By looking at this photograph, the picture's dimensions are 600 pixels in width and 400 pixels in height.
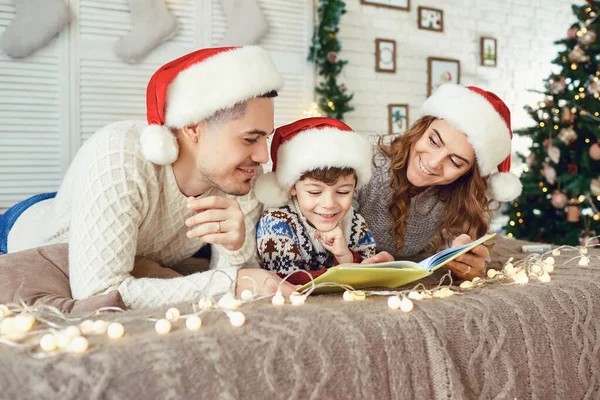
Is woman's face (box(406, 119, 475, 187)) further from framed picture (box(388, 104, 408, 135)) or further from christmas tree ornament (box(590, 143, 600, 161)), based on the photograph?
framed picture (box(388, 104, 408, 135))

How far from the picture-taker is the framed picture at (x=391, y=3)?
192 inches

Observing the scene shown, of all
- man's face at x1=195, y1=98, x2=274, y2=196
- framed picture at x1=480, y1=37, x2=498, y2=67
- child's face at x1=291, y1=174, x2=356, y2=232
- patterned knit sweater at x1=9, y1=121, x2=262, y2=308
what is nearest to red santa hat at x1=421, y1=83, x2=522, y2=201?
child's face at x1=291, y1=174, x2=356, y2=232

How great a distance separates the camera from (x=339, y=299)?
1.20 m

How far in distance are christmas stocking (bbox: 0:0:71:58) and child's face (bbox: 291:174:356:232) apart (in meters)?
2.75

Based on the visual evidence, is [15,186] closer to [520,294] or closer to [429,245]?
[429,245]

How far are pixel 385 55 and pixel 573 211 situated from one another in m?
2.15

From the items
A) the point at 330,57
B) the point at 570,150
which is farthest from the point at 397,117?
the point at 570,150

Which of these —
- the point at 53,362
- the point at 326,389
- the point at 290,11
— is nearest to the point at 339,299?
the point at 326,389

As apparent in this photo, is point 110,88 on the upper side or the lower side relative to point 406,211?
Answer: upper

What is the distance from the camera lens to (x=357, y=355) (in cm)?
95

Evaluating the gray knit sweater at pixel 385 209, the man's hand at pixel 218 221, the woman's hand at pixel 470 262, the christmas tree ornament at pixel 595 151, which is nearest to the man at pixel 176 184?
the man's hand at pixel 218 221

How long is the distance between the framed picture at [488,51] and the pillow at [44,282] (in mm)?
5064

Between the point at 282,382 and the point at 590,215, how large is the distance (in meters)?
3.65

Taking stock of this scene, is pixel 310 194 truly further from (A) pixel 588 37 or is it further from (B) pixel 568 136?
(A) pixel 588 37
